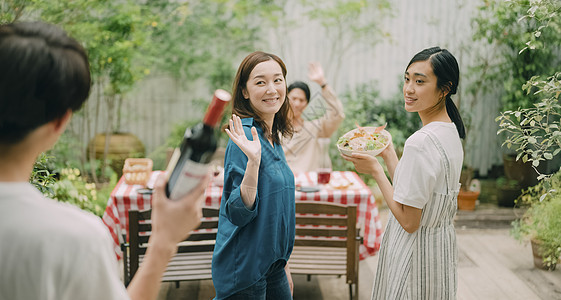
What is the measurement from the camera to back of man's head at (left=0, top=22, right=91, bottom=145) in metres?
0.71

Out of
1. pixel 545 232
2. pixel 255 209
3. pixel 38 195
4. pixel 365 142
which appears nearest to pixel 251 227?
pixel 255 209

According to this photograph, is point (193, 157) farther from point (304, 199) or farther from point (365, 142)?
point (304, 199)

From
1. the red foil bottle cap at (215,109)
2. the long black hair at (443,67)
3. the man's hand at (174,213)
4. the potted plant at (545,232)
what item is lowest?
the potted plant at (545,232)

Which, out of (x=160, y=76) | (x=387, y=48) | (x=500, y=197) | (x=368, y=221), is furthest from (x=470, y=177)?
(x=160, y=76)

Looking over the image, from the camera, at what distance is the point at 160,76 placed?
582 cm

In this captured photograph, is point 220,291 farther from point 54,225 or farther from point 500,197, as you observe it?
point 500,197

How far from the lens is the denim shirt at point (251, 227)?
5.30ft

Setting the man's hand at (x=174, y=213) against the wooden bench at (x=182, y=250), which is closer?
the man's hand at (x=174, y=213)

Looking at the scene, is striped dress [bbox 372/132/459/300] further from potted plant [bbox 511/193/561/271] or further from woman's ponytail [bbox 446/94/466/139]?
potted plant [bbox 511/193/561/271]

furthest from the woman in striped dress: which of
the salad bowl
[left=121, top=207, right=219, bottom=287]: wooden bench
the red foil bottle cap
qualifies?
[left=121, top=207, right=219, bottom=287]: wooden bench

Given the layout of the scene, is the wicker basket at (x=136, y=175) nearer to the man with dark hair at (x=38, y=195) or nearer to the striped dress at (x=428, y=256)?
the striped dress at (x=428, y=256)

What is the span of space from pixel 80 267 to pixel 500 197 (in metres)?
4.99

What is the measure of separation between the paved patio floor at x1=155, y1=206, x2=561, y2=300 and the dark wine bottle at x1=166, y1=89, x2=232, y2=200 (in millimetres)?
2437

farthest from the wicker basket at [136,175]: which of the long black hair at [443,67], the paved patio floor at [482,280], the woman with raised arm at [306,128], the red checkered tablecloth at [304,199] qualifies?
the long black hair at [443,67]
